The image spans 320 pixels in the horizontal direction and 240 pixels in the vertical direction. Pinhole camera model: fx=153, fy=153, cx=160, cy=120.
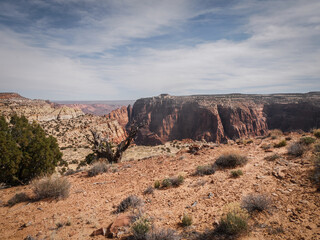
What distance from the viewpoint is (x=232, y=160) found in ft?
25.6

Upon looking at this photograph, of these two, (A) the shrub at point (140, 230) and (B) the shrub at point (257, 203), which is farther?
(B) the shrub at point (257, 203)

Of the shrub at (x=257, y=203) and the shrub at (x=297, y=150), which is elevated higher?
the shrub at (x=297, y=150)

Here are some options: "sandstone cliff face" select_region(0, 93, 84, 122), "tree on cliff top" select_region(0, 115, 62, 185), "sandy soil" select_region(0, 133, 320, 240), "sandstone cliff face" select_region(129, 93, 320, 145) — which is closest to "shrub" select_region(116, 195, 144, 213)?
"sandy soil" select_region(0, 133, 320, 240)

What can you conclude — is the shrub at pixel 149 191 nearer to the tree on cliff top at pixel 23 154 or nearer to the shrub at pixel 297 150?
the shrub at pixel 297 150

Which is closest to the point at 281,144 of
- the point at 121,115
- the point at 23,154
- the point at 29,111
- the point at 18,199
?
the point at 18,199

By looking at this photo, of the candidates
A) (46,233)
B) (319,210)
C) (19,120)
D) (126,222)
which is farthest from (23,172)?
(319,210)

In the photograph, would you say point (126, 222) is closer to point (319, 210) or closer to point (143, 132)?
point (319, 210)

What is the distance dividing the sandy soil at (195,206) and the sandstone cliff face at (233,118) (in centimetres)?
5745

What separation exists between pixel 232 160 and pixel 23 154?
13511 millimetres

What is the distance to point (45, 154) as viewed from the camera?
36.9 feet

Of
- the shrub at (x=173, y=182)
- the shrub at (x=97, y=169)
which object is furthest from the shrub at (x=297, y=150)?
the shrub at (x=97, y=169)

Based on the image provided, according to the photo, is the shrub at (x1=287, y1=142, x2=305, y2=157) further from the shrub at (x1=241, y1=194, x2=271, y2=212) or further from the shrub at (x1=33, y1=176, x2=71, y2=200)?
the shrub at (x1=33, y1=176, x2=71, y2=200)

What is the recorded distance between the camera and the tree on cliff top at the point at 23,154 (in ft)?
31.6

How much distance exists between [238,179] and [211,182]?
108cm
